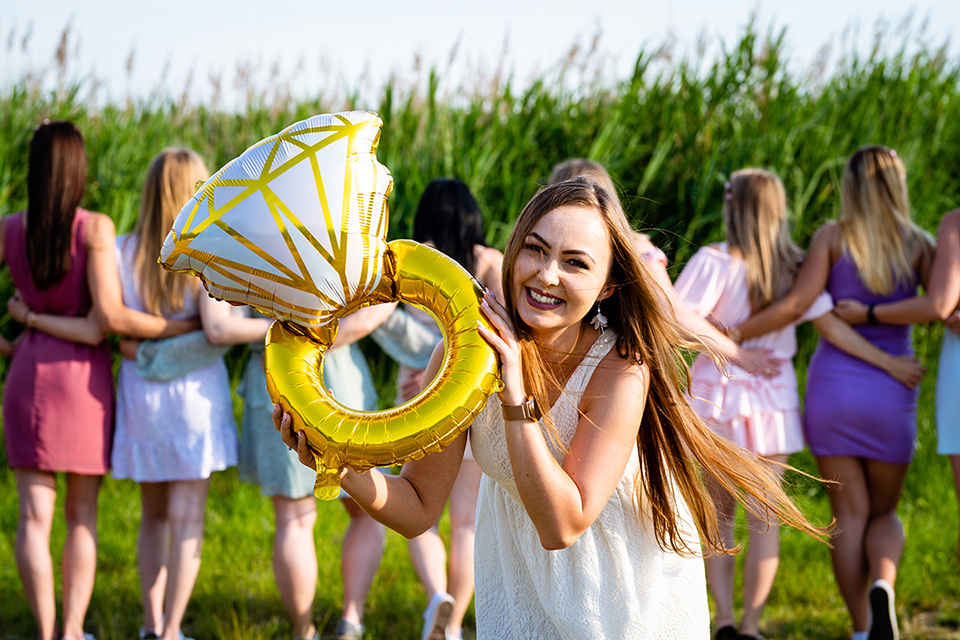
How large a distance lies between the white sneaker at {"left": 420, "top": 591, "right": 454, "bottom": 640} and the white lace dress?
4.78 ft

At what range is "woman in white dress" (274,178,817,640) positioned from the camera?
1684 mm

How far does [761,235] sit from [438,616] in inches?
81.2

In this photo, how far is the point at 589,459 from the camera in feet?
5.34

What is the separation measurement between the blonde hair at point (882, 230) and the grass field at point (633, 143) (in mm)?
1457

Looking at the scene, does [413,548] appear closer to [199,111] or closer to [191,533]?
[191,533]

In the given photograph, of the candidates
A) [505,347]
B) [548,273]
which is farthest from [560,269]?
[505,347]

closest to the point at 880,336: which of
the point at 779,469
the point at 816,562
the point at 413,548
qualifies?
the point at 779,469

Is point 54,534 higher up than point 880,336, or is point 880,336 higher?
point 880,336

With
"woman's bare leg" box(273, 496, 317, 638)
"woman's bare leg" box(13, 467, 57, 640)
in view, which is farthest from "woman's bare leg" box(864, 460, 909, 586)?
"woman's bare leg" box(13, 467, 57, 640)

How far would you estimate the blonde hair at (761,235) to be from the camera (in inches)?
139

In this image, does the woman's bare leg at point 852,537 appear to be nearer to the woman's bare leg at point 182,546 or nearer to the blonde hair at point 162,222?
the woman's bare leg at point 182,546

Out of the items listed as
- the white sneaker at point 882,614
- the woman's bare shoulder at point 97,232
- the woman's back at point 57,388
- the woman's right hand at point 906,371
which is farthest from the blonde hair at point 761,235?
the woman's back at point 57,388

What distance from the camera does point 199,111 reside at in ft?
20.8

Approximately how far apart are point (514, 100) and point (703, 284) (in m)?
2.83
